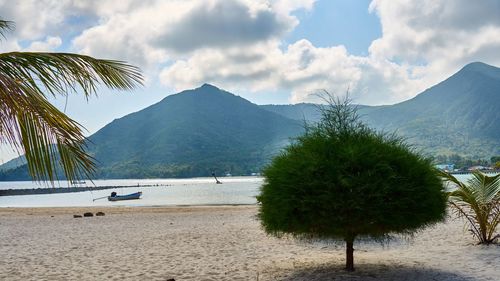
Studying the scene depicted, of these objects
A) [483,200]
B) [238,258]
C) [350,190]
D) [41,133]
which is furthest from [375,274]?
[41,133]

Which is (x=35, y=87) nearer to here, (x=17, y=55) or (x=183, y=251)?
(x=17, y=55)

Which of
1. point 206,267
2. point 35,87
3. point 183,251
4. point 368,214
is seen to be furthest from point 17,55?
point 183,251

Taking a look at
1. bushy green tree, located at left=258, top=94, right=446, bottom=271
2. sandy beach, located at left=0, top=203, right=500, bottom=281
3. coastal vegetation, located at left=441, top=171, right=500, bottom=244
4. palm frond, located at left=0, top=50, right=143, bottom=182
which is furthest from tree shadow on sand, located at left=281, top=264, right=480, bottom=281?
palm frond, located at left=0, top=50, right=143, bottom=182

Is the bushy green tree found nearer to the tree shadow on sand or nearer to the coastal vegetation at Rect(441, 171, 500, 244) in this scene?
the tree shadow on sand

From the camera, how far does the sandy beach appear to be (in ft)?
29.1

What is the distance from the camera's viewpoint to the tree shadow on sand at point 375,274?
820 cm

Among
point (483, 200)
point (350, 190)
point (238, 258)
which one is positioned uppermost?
point (350, 190)

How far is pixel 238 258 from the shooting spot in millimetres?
10961

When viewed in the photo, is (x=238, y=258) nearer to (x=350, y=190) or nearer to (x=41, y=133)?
(x=350, y=190)

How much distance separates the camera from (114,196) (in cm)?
7281

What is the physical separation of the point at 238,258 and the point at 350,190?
422 cm

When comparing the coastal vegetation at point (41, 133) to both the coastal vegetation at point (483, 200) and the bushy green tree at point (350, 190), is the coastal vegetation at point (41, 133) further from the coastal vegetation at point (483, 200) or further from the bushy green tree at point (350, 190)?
the coastal vegetation at point (483, 200)

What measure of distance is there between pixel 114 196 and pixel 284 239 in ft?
207

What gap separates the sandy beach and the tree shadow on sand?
0.06 ft
